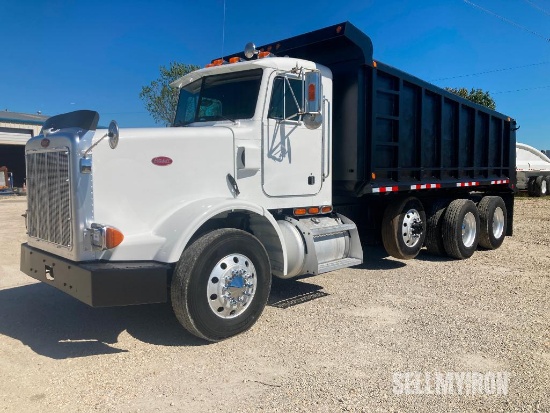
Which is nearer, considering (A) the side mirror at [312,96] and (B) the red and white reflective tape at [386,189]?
(A) the side mirror at [312,96]

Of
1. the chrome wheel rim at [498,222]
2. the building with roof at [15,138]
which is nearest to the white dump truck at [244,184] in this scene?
the chrome wheel rim at [498,222]

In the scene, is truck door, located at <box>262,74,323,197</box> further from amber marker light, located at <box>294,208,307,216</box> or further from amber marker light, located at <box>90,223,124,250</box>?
amber marker light, located at <box>90,223,124,250</box>

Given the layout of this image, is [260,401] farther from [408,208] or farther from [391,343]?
[408,208]

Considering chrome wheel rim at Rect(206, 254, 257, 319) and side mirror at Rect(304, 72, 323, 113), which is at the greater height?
side mirror at Rect(304, 72, 323, 113)

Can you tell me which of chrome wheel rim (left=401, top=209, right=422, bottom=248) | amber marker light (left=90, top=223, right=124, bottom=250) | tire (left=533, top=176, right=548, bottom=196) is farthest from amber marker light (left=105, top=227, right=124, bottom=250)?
tire (left=533, top=176, right=548, bottom=196)

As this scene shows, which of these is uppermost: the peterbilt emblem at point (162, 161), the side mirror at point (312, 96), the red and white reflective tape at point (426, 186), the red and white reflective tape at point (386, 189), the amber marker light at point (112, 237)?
the side mirror at point (312, 96)

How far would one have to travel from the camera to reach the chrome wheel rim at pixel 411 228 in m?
7.45

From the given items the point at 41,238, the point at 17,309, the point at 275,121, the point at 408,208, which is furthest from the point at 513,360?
the point at 17,309

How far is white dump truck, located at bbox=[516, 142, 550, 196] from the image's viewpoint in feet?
85.1

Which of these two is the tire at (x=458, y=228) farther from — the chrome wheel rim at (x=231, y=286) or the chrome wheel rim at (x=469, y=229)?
the chrome wheel rim at (x=231, y=286)

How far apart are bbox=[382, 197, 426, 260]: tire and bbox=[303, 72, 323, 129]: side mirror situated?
2665mm

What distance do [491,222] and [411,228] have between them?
280 cm

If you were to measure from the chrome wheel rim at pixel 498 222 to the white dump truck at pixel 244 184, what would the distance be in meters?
2.06

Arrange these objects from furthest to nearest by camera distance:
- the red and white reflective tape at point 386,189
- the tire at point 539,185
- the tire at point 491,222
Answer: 1. the tire at point 539,185
2. the tire at point 491,222
3. the red and white reflective tape at point 386,189
